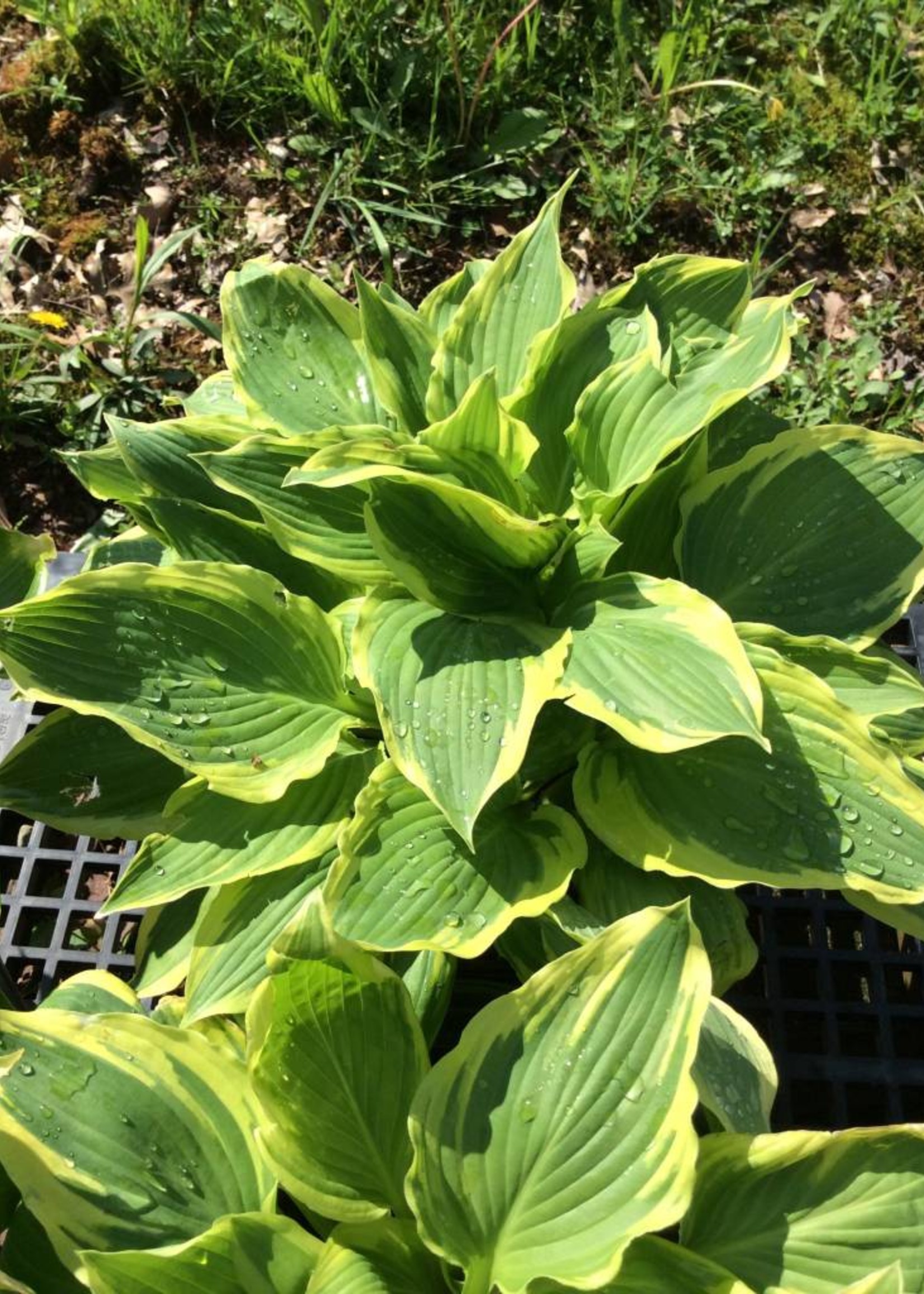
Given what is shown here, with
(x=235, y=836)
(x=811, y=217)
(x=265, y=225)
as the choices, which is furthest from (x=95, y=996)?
(x=811, y=217)

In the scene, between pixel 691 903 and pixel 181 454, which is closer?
pixel 691 903

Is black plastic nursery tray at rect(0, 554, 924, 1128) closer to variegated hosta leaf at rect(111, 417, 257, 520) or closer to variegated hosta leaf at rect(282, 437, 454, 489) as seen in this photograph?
variegated hosta leaf at rect(111, 417, 257, 520)

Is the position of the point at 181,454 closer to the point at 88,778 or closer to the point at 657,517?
the point at 88,778

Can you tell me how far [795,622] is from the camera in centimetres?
155

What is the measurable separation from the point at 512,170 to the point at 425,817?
6.97 feet

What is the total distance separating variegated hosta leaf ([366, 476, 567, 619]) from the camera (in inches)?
53.8

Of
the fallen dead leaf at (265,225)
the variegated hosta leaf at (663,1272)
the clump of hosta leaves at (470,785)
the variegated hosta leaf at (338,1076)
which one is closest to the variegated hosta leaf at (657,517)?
the clump of hosta leaves at (470,785)

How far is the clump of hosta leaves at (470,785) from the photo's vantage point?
1140 millimetres

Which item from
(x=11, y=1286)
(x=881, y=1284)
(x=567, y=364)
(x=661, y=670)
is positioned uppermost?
(x=567, y=364)

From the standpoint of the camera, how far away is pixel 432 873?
135cm

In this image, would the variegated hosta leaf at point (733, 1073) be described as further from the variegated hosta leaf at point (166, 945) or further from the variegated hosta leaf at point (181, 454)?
the variegated hosta leaf at point (181, 454)

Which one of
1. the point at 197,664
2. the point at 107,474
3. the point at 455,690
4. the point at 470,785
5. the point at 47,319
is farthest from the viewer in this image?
the point at 47,319

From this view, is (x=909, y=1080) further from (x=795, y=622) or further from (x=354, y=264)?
(x=354, y=264)

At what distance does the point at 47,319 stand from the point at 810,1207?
2439mm
